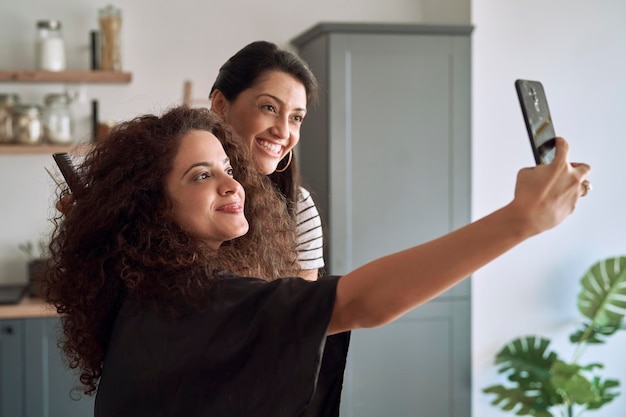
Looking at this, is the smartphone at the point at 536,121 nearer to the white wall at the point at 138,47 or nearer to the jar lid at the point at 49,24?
the white wall at the point at 138,47

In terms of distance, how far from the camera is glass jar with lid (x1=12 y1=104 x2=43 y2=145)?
3.77 m

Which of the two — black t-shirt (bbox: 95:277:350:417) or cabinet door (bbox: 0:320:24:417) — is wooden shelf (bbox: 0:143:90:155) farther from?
black t-shirt (bbox: 95:277:350:417)

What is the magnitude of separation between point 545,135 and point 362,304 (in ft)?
1.16

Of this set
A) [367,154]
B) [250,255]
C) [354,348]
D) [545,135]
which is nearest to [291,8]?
[367,154]

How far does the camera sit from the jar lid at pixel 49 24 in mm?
3770

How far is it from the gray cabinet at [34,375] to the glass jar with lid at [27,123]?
0.84 m

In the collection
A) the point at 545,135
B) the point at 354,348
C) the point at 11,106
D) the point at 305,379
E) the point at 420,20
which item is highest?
the point at 420,20

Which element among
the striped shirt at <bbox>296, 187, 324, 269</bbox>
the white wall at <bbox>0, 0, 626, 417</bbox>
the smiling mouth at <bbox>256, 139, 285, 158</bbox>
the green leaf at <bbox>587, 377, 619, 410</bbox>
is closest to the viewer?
the smiling mouth at <bbox>256, 139, 285, 158</bbox>

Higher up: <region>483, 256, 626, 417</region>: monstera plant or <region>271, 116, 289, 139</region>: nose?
Result: <region>271, 116, 289, 139</region>: nose

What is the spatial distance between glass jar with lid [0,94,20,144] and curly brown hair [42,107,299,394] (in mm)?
2409

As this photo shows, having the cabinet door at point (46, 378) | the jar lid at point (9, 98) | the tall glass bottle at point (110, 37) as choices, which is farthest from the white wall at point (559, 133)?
the jar lid at point (9, 98)

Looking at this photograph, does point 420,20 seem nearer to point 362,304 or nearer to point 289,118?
point 289,118

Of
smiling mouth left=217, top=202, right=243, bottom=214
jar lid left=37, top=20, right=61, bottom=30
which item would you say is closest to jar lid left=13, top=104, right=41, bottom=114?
jar lid left=37, top=20, right=61, bottom=30

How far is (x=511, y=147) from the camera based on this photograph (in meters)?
3.85
